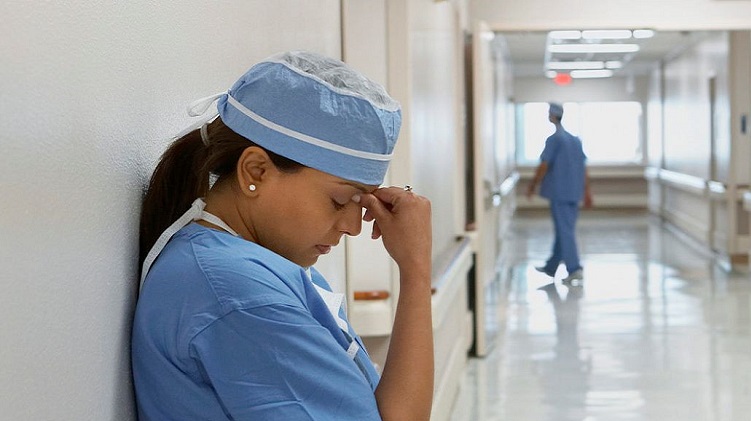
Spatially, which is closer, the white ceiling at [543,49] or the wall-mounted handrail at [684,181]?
the wall-mounted handrail at [684,181]

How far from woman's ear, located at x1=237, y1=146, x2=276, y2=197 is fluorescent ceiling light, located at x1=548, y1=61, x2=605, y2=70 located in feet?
60.4

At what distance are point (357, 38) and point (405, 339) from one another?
7.60 feet

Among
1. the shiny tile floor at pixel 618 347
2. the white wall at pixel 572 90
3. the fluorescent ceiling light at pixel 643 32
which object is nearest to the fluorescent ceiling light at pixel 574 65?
the white wall at pixel 572 90

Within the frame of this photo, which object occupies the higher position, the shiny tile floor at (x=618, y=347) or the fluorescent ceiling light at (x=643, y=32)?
the fluorescent ceiling light at (x=643, y=32)

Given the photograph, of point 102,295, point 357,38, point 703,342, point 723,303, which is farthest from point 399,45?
point 723,303

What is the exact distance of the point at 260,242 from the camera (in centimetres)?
145

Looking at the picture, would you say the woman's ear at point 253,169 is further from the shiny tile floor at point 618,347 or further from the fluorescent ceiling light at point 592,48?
the fluorescent ceiling light at point 592,48

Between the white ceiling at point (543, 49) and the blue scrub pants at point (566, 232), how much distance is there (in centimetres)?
271

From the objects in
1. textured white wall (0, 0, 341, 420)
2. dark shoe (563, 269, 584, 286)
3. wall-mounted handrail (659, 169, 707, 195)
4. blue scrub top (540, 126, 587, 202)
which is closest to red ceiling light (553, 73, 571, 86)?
wall-mounted handrail (659, 169, 707, 195)

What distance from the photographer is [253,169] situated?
4.53 feet

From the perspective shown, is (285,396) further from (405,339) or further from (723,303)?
(723,303)

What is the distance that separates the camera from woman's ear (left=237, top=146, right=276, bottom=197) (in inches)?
53.7

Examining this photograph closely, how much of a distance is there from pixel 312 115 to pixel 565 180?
9.02 meters

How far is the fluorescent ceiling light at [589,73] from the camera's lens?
70.3 feet
